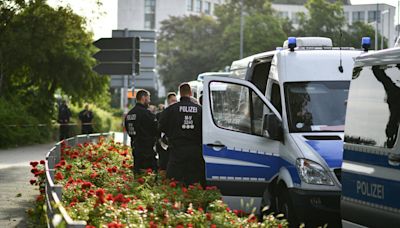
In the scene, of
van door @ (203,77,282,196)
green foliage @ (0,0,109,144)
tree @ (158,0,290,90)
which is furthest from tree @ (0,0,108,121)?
tree @ (158,0,290,90)

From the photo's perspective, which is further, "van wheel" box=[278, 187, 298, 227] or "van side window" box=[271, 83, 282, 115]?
"van side window" box=[271, 83, 282, 115]

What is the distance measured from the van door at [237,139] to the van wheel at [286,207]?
0.27 meters

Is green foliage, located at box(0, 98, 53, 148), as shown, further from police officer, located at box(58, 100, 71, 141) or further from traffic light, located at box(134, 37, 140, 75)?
traffic light, located at box(134, 37, 140, 75)

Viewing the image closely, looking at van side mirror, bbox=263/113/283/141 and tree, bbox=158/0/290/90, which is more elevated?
tree, bbox=158/0/290/90

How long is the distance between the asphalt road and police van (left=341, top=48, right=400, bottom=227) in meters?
4.24

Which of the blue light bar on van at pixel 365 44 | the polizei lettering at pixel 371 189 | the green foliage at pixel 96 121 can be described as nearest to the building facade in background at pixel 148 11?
the green foliage at pixel 96 121

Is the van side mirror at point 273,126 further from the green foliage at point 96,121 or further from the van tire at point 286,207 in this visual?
the green foliage at point 96,121

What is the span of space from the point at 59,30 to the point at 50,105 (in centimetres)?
507

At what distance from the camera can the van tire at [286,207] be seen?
37.4 feet

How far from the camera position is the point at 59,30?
→ 37781 millimetres

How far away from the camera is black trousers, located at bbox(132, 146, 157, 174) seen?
46.8 ft

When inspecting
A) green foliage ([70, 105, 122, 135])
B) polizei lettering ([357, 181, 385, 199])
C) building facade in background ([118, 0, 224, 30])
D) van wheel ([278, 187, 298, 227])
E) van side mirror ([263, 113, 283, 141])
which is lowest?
green foliage ([70, 105, 122, 135])

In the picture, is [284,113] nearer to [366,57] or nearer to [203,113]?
[203,113]

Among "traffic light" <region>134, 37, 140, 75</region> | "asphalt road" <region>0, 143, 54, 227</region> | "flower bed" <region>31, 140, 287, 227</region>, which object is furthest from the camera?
"traffic light" <region>134, 37, 140, 75</region>
